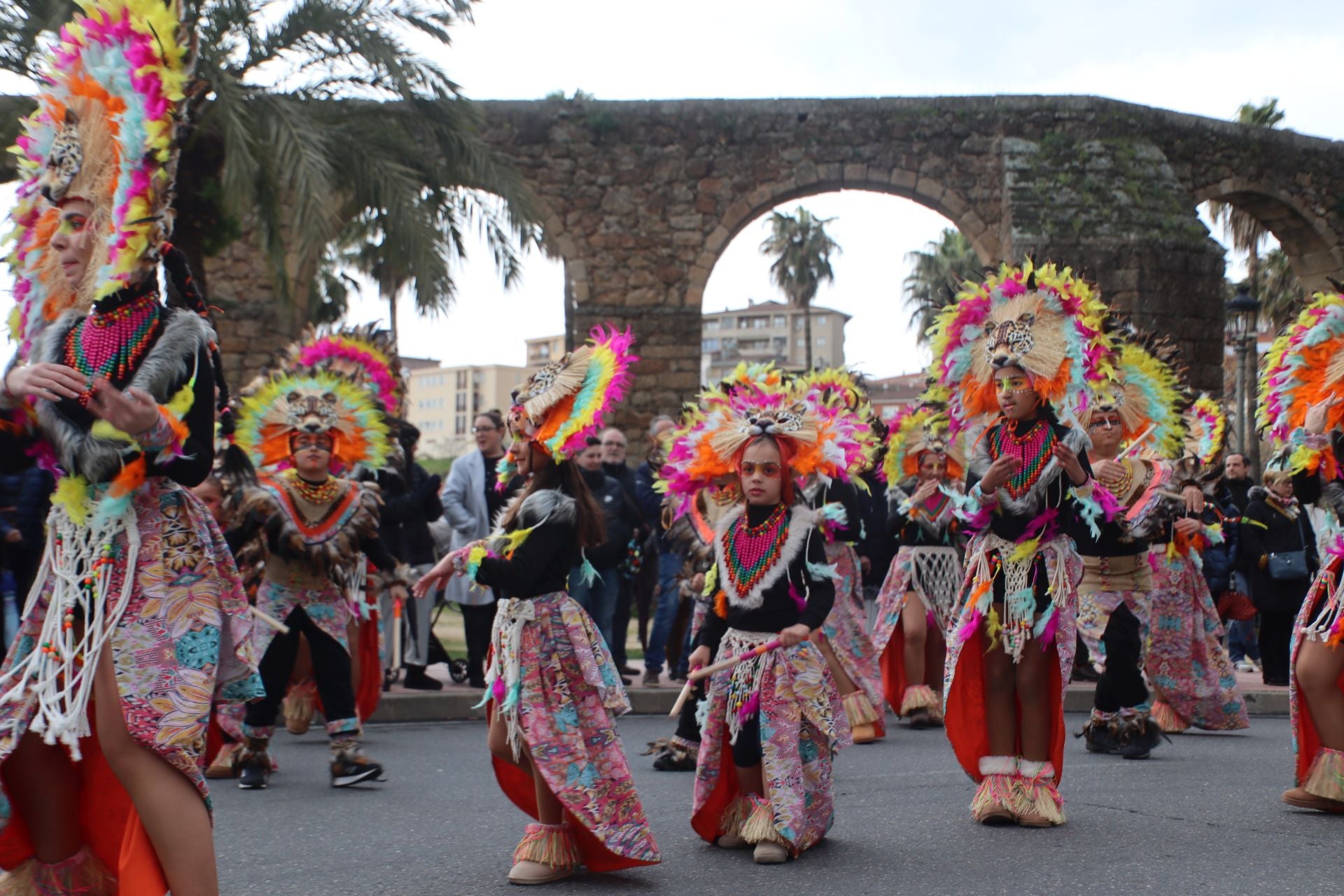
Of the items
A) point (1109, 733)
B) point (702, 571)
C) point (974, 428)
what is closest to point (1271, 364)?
point (974, 428)

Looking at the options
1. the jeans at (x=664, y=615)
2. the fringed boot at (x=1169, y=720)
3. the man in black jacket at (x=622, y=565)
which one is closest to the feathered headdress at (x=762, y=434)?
the fringed boot at (x=1169, y=720)

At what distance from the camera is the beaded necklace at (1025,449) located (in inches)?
243

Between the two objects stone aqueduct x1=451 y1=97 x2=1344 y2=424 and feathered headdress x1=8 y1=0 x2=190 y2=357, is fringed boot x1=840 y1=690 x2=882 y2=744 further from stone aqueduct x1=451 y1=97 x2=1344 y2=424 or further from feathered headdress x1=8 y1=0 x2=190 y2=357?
stone aqueduct x1=451 y1=97 x2=1344 y2=424

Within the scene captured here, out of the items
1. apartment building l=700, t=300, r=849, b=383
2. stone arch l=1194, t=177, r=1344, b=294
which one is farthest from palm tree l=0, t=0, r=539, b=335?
apartment building l=700, t=300, r=849, b=383

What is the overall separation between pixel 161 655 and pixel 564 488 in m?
2.02

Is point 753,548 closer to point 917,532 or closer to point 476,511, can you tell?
point 917,532

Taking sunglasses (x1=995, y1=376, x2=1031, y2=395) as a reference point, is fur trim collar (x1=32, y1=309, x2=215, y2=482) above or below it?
below

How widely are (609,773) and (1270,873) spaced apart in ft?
7.34

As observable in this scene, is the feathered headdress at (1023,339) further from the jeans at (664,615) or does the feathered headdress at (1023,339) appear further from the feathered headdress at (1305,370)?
the jeans at (664,615)

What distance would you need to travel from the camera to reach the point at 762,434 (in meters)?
6.00

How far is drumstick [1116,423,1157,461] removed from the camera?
7.94 m

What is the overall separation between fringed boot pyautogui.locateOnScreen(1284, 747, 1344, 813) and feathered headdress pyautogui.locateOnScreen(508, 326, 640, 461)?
317cm

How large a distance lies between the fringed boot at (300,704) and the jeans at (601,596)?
230 centimetres

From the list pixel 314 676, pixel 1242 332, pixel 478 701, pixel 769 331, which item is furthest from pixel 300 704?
pixel 769 331
